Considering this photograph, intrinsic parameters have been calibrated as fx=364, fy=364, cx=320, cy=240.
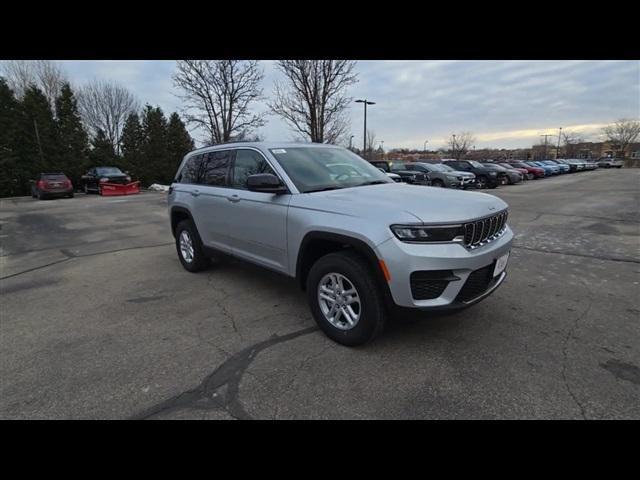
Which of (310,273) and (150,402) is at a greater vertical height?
(310,273)

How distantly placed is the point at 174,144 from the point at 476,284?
36.3m

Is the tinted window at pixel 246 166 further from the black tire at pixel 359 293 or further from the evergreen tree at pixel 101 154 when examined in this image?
the evergreen tree at pixel 101 154

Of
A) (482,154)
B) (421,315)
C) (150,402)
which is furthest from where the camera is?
(482,154)

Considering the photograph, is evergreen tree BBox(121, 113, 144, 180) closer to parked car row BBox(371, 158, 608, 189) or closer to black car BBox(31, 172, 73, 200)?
black car BBox(31, 172, 73, 200)

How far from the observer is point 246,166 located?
4.29 meters

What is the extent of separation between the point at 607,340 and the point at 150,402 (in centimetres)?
382

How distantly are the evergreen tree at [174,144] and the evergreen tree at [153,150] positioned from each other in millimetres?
434

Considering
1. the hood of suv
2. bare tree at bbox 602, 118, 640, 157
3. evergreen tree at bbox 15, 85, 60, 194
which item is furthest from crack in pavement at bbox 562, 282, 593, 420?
bare tree at bbox 602, 118, 640, 157

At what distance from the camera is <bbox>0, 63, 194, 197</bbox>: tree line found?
83.1 feet

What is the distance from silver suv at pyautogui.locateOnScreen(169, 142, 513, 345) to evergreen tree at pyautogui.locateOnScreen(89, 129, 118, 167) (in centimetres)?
3177
